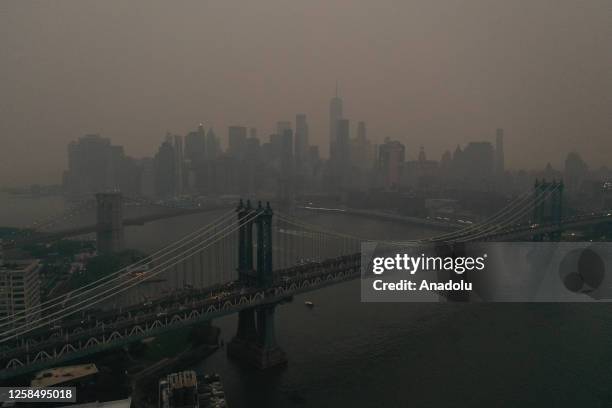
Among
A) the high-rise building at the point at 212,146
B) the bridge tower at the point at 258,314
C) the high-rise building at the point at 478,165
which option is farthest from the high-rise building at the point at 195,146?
the bridge tower at the point at 258,314

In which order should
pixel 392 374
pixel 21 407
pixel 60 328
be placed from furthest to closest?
pixel 392 374 → pixel 60 328 → pixel 21 407

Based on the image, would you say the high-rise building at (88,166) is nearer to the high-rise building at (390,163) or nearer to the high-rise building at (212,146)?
the high-rise building at (212,146)

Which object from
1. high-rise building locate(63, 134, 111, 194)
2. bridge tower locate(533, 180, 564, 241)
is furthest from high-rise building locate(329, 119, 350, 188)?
bridge tower locate(533, 180, 564, 241)

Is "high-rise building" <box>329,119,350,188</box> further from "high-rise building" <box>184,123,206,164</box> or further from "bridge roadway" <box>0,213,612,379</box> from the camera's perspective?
"bridge roadway" <box>0,213,612,379</box>

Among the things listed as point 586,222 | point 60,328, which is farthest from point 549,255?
point 60,328

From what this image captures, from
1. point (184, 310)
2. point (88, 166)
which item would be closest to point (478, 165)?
point (88, 166)

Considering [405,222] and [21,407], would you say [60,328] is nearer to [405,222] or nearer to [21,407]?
[21,407]
